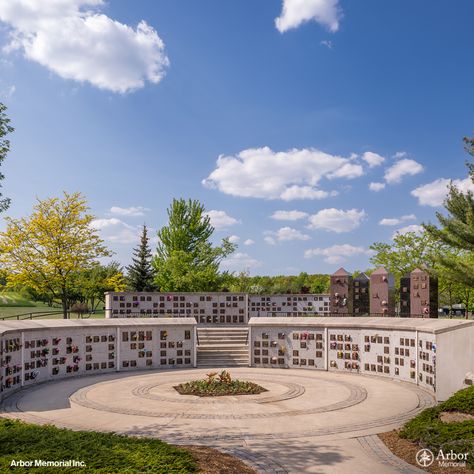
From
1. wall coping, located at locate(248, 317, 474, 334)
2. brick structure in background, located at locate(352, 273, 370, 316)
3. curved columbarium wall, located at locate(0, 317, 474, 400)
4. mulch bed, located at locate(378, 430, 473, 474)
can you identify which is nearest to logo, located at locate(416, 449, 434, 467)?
mulch bed, located at locate(378, 430, 473, 474)

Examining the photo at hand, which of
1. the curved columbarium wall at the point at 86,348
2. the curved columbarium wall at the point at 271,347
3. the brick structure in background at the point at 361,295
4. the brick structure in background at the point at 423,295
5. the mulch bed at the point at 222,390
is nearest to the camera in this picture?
the mulch bed at the point at 222,390

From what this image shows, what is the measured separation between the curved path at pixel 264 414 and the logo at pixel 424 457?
35 centimetres

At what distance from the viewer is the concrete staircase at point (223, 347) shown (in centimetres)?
2458

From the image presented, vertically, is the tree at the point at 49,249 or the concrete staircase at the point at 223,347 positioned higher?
the tree at the point at 49,249

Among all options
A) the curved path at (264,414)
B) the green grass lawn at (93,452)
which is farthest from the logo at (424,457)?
the green grass lawn at (93,452)

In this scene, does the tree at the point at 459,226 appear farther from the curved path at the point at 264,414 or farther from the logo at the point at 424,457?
the logo at the point at 424,457

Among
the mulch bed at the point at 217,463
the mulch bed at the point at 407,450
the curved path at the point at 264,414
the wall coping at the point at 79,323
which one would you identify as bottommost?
the curved path at the point at 264,414

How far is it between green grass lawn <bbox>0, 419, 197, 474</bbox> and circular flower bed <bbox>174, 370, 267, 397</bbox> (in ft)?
23.8

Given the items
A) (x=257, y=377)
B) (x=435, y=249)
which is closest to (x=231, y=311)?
(x=257, y=377)

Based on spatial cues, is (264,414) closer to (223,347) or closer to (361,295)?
(223,347)

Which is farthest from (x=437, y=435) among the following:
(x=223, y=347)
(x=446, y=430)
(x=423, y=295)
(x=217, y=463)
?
(x=223, y=347)

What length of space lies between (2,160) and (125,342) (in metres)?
10.0

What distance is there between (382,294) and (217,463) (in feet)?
63.7

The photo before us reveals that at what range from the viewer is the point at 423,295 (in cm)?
2547
